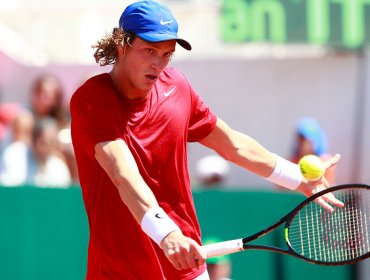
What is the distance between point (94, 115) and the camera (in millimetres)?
4469

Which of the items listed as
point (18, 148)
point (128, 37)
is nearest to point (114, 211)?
point (128, 37)

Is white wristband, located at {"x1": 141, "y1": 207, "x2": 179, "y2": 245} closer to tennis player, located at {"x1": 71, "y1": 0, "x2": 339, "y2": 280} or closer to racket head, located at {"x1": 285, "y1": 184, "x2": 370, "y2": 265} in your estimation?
tennis player, located at {"x1": 71, "y1": 0, "x2": 339, "y2": 280}

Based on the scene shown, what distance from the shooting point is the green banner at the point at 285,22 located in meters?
8.88

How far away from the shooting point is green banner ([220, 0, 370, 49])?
8.88 m

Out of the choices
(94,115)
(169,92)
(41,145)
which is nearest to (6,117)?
(41,145)

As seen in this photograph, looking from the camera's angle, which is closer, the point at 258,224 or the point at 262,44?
the point at 258,224

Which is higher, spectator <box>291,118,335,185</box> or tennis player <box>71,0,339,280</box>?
tennis player <box>71,0,339,280</box>

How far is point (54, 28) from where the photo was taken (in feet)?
36.0

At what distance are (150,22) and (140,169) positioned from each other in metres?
0.68

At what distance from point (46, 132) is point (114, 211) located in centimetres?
428

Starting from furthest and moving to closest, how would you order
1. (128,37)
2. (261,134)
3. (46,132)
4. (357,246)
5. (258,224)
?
(261,134), (46,132), (258,224), (357,246), (128,37)

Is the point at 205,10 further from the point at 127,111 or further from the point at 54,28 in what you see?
the point at 127,111

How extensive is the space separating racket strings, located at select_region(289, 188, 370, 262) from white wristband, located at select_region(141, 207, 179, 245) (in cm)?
96

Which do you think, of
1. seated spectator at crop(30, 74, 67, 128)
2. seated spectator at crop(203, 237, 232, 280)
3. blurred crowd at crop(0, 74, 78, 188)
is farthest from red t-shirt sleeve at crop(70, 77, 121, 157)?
seated spectator at crop(30, 74, 67, 128)
